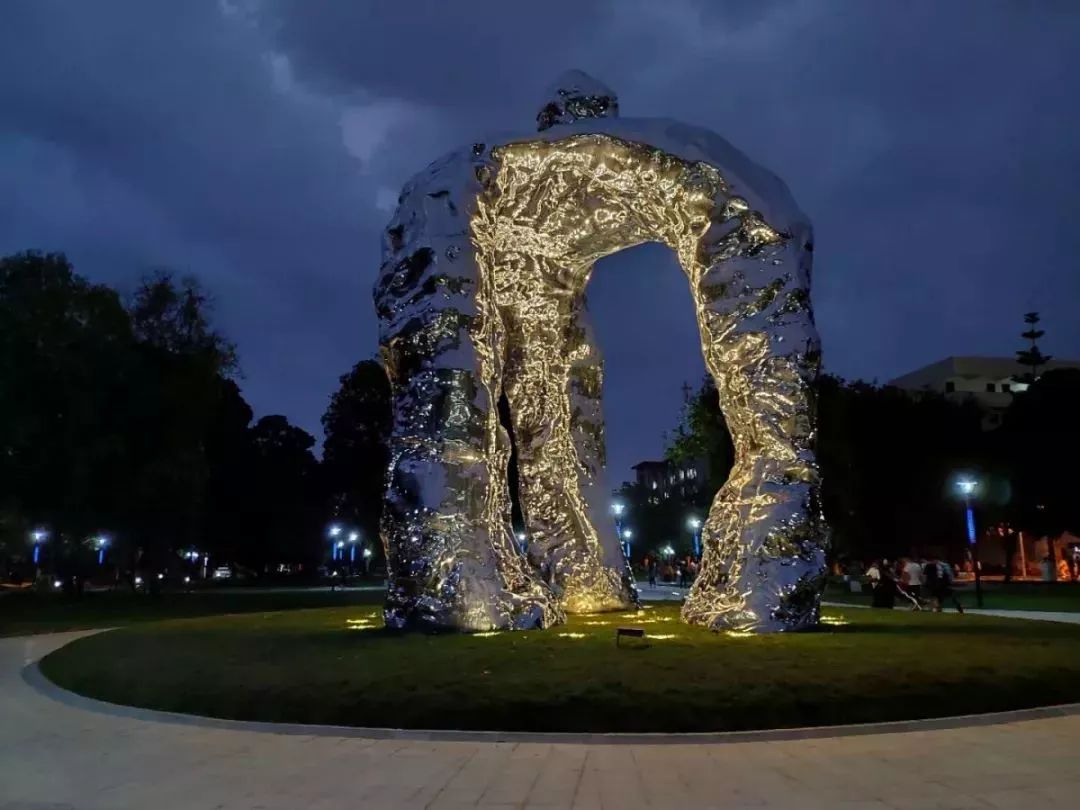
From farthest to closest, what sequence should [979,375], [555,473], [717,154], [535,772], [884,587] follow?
1. [979,375]
2. [884,587]
3. [555,473]
4. [717,154]
5. [535,772]

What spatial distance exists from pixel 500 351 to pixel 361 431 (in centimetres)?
3639

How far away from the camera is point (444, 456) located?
1335 centimetres

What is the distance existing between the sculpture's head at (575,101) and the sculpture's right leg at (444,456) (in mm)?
4921

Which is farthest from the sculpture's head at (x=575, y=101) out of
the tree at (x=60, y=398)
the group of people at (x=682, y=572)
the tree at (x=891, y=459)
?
the tree at (x=891, y=459)

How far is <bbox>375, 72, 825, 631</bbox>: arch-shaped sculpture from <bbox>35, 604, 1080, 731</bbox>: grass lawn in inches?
38.6

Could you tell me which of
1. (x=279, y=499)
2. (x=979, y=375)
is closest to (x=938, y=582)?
(x=279, y=499)

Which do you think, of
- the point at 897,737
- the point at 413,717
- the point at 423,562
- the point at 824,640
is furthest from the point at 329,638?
the point at 897,737

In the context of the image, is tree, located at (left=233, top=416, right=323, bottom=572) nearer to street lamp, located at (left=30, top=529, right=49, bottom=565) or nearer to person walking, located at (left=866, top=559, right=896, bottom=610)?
street lamp, located at (left=30, top=529, right=49, bottom=565)

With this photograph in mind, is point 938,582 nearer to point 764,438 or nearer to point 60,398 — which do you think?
point 764,438

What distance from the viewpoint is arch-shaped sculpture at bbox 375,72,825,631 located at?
42.4 feet

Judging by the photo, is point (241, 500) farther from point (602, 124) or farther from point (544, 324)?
point (602, 124)

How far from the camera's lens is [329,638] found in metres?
13.8

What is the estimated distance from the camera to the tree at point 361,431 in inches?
1971

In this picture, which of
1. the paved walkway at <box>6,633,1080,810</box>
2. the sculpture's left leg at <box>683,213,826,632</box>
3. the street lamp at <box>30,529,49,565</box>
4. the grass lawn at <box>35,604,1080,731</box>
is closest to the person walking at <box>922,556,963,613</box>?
the grass lawn at <box>35,604,1080,731</box>
